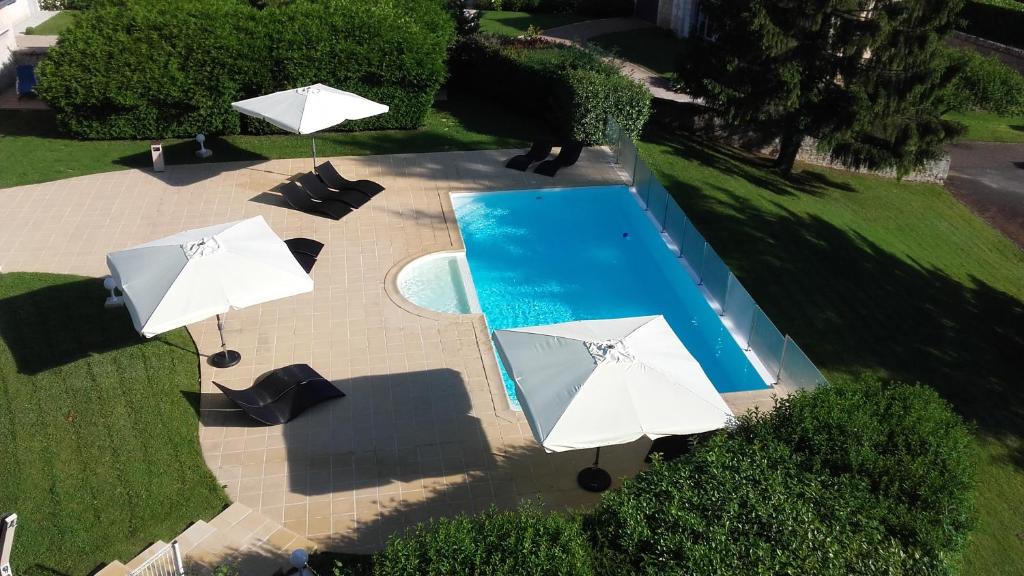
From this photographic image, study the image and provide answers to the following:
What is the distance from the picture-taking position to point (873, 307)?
1717 centimetres

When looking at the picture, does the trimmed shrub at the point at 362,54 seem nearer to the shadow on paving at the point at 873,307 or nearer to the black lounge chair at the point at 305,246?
the black lounge chair at the point at 305,246

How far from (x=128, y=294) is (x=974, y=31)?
1507 inches

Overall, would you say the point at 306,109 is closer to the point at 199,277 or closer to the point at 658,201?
the point at 199,277

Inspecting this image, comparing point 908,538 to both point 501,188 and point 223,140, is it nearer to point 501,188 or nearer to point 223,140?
point 501,188

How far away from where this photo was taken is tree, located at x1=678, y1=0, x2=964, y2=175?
836 inches

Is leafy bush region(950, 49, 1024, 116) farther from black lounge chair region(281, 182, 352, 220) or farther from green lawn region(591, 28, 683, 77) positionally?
black lounge chair region(281, 182, 352, 220)

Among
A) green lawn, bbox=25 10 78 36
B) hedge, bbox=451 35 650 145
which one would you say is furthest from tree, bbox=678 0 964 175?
green lawn, bbox=25 10 78 36

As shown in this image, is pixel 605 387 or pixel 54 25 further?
pixel 54 25

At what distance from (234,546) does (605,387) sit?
Answer: 16.0ft

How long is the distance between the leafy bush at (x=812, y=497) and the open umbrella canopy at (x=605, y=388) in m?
0.64


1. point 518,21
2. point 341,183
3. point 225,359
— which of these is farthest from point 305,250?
point 518,21

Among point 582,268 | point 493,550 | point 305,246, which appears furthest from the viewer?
point 582,268

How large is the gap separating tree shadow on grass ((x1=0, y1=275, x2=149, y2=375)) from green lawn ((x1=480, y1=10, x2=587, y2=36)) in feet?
85.3

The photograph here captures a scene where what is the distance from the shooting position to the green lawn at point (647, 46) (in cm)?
3366
